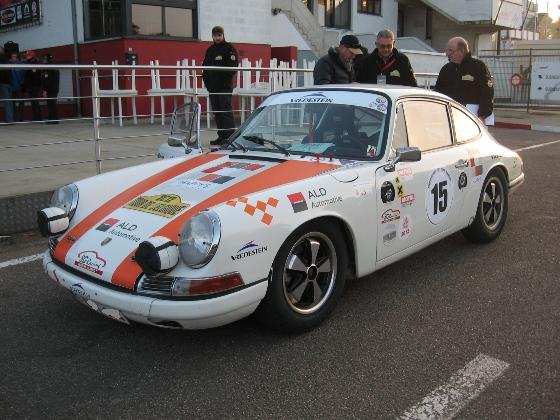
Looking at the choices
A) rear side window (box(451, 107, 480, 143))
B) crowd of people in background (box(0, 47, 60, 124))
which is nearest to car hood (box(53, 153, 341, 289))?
rear side window (box(451, 107, 480, 143))

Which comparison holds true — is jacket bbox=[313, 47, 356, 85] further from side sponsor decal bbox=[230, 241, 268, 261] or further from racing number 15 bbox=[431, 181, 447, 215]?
side sponsor decal bbox=[230, 241, 268, 261]

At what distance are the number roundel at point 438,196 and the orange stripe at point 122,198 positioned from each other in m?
1.52

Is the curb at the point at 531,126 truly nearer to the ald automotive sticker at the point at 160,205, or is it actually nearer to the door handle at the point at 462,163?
the door handle at the point at 462,163

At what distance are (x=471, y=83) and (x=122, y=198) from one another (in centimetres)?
490

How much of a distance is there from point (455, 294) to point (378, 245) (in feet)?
2.40

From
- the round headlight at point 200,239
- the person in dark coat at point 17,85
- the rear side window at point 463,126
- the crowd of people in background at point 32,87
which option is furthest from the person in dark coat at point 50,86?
the round headlight at point 200,239

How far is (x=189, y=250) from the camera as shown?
2.93 meters

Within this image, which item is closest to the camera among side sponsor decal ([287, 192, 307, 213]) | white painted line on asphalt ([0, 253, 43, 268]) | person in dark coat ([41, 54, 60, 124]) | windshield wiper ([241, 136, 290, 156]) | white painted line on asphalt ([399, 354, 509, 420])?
white painted line on asphalt ([399, 354, 509, 420])

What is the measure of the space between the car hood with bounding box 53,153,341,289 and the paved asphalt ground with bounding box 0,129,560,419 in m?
0.49

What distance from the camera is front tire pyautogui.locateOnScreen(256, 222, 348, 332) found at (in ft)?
10.5

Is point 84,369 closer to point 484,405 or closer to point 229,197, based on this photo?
point 229,197

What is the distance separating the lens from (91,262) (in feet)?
10.5

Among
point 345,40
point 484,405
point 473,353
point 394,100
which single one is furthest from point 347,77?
point 484,405

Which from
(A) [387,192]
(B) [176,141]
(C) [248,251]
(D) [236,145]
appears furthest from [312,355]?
(B) [176,141]
